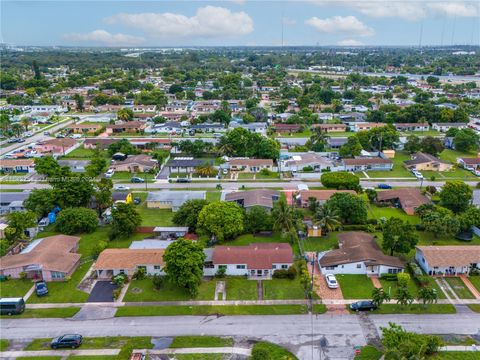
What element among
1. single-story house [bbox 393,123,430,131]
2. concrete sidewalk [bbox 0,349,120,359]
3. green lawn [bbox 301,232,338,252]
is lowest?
concrete sidewalk [bbox 0,349,120,359]

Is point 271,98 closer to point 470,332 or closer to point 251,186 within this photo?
point 251,186

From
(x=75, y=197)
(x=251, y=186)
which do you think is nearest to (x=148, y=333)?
(x=75, y=197)

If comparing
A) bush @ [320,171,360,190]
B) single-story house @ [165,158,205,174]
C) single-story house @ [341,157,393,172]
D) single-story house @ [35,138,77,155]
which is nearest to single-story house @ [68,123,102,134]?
single-story house @ [35,138,77,155]

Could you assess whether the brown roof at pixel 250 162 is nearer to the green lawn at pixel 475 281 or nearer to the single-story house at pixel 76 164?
the single-story house at pixel 76 164

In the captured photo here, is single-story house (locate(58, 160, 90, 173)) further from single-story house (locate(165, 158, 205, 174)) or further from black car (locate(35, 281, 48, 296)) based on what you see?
black car (locate(35, 281, 48, 296))

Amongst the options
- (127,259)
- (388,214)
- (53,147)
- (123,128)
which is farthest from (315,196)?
(123,128)
